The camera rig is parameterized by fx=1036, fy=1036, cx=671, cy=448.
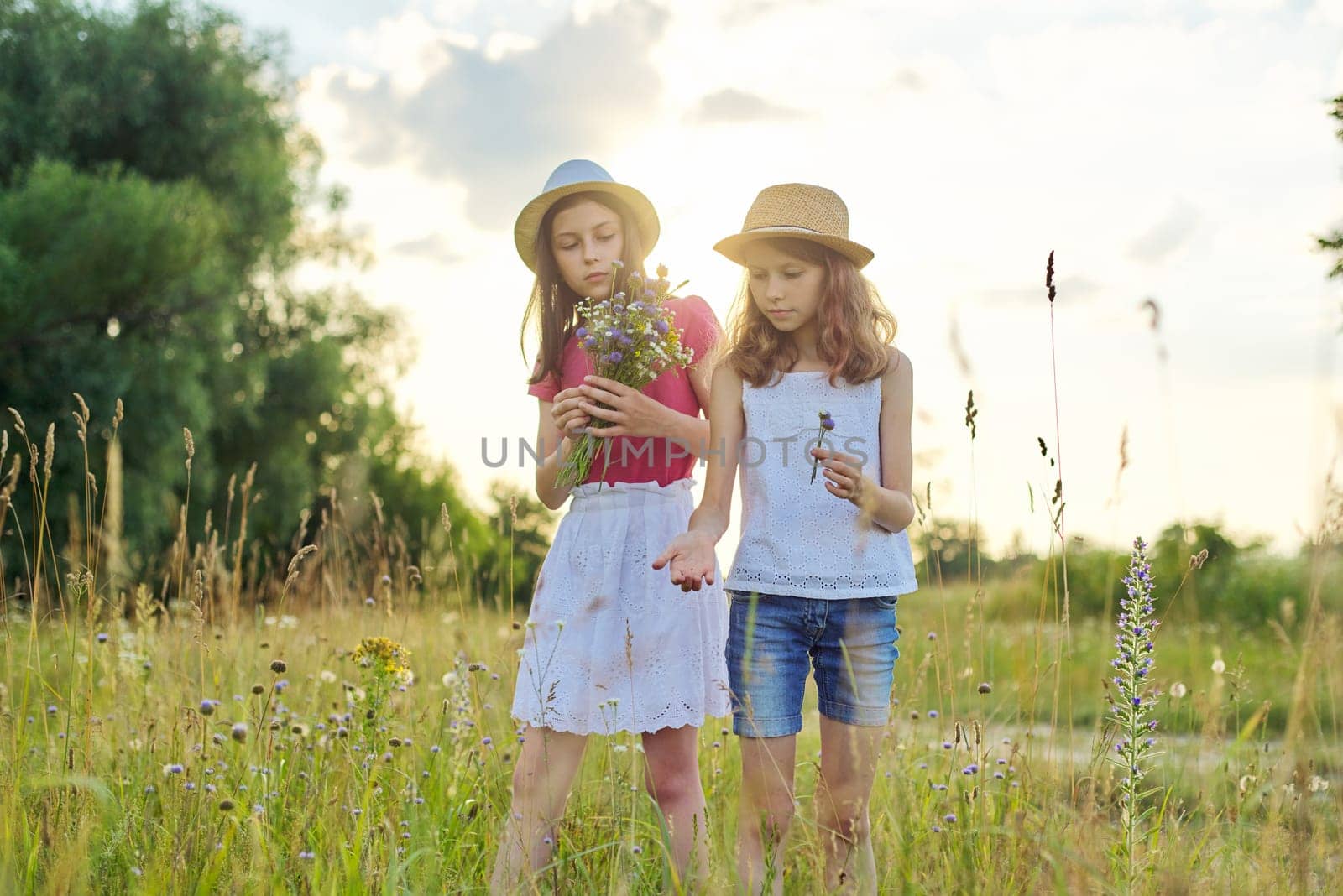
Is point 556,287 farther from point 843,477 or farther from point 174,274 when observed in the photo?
point 174,274

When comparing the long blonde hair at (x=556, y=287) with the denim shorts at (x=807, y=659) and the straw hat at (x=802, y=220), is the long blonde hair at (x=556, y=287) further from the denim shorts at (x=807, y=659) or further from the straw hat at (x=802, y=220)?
the denim shorts at (x=807, y=659)

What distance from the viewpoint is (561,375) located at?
10.6 feet

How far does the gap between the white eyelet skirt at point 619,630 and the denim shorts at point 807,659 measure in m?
0.18

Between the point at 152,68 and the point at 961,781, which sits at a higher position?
the point at 152,68

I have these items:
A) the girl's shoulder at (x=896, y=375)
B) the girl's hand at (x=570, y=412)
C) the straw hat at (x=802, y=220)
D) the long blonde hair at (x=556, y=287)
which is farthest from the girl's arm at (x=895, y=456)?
the long blonde hair at (x=556, y=287)

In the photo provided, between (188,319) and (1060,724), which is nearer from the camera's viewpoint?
(1060,724)

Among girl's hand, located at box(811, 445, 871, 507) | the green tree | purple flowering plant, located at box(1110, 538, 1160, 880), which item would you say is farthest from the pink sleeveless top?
Answer: the green tree

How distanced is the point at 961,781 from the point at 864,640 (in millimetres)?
701

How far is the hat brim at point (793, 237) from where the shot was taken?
287cm

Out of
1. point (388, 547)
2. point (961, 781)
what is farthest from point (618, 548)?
point (388, 547)

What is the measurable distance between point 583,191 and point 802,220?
717mm

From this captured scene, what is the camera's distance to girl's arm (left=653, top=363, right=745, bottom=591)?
99.7 inches

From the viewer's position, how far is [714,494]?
2768mm

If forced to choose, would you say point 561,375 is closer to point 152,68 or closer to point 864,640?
point 864,640
